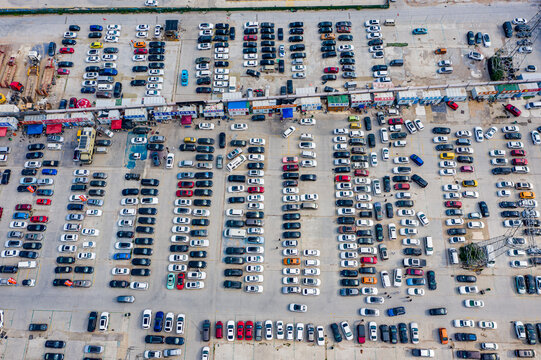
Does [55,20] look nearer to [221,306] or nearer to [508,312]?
[221,306]

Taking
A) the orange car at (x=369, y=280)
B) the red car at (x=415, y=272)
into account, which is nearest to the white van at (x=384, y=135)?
the red car at (x=415, y=272)

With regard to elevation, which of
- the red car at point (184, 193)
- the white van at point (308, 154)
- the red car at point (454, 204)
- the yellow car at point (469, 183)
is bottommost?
the red car at point (454, 204)

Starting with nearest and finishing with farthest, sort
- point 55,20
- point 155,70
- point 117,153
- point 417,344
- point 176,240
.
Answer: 1. point 417,344
2. point 176,240
3. point 117,153
4. point 155,70
5. point 55,20

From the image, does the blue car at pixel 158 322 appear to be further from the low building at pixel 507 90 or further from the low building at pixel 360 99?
the low building at pixel 507 90

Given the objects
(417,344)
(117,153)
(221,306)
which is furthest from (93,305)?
(417,344)

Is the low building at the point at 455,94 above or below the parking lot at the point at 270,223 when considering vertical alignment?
above

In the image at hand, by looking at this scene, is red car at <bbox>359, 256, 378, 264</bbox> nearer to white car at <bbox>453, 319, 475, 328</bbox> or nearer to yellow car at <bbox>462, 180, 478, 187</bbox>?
white car at <bbox>453, 319, 475, 328</bbox>

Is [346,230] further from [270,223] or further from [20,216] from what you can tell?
[20,216]
